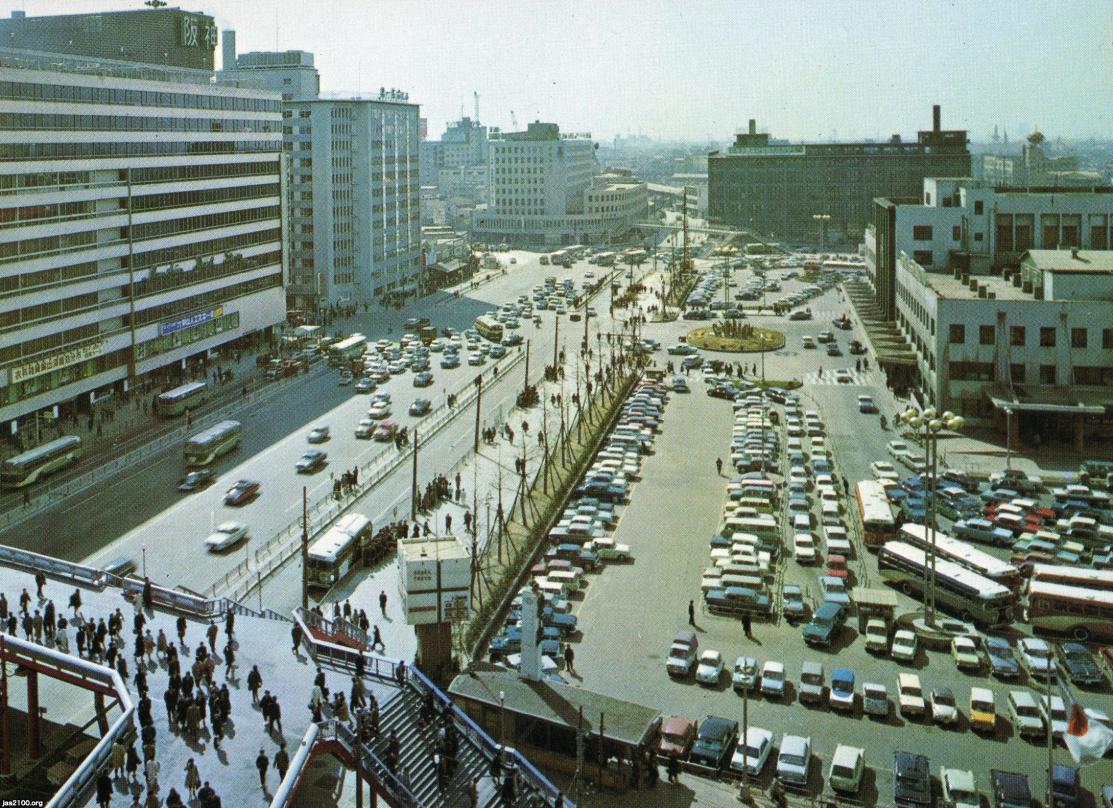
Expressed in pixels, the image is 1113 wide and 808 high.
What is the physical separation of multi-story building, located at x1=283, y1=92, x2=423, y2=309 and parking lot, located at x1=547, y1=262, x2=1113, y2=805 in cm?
5356

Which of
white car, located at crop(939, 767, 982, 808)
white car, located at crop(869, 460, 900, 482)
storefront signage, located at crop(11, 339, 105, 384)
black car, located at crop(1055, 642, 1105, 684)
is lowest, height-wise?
white car, located at crop(939, 767, 982, 808)

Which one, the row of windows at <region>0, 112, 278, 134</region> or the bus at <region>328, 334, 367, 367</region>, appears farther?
the bus at <region>328, 334, 367, 367</region>

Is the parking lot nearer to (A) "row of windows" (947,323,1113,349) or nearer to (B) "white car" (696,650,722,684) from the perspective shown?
(B) "white car" (696,650,722,684)

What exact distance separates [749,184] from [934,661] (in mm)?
143854

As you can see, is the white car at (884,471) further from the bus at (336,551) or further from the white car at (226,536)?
the white car at (226,536)

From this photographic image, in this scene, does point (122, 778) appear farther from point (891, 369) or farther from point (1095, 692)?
point (891, 369)

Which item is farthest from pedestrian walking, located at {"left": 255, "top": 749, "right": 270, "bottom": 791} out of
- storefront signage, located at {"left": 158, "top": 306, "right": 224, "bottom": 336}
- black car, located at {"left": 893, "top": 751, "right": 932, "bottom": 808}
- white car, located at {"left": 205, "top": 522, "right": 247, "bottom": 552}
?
storefront signage, located at {"left": 158, "top": 306, "right": 224, "bottom": 336}

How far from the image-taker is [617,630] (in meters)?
36.1

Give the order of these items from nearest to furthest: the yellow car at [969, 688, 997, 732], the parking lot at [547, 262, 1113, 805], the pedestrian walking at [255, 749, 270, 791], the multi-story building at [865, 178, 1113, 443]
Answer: the pedestrian walking at [255, 749, 270, 791] → the parking lot at [547, 262, 1113, 805] → the yellow car at [969, 688, 997, 732] → the multi-story building at [865, 178, 1113, 443]

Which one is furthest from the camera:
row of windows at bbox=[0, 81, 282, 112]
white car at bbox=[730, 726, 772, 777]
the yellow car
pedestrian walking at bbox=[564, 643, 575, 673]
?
row of windows at bbox=[0, 81, 282, 112]

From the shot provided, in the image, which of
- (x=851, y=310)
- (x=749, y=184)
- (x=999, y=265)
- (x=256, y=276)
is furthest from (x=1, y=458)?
(x=749, y=184)

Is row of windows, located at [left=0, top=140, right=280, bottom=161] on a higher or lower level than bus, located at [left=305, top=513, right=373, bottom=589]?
higher

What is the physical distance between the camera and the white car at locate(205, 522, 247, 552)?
137ft

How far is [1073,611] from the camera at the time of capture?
3597 cm
